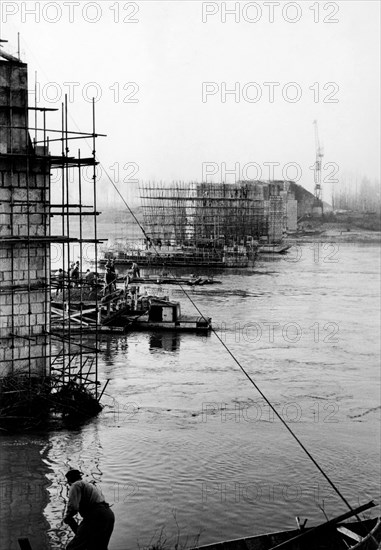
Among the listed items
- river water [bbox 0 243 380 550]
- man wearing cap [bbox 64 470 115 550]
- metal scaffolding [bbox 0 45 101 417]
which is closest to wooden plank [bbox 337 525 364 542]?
river water [bbox 0 243 380 550]

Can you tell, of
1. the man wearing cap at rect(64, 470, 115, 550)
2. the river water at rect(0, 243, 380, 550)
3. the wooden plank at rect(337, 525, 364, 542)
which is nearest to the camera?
the man wearing cap at rect(64, 470, 115, 550)

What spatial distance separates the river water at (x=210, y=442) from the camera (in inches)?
536

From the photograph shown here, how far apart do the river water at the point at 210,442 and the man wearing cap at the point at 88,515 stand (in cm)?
219

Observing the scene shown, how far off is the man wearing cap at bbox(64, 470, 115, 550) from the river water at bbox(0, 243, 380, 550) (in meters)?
2.19

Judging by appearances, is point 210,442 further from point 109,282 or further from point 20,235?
point 109,282

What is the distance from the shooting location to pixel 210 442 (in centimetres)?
1770

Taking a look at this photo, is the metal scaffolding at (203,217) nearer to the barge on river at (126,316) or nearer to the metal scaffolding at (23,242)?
the barge on river at (126,316)

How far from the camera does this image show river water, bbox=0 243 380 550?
13.6m

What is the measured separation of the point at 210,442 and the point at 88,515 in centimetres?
787

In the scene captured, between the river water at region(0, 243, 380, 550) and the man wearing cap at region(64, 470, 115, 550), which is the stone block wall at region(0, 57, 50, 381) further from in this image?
the man wearing cap at region(64, 470, 115, 550)

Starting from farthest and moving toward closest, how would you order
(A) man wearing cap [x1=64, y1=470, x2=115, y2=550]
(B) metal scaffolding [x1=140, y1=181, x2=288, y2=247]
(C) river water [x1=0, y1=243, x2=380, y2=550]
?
(B) metal scaffolding [x1=140, y1=181, x2=288, y2=247], (C) river water [x1=0, y1=243, x2=380, y2=550], (A) man wearing cap [x1=64, y1=470, x2=115, y2=550]

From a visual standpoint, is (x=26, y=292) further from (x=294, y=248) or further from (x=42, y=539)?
(x=294, y=248)

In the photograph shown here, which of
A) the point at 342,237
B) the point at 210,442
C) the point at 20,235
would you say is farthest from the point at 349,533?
the point at 342,237

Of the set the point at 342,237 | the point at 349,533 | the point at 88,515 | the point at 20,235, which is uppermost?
the point at 342,237
